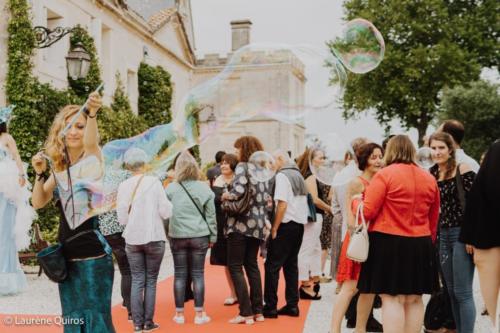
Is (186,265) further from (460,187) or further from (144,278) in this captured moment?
(460,187)

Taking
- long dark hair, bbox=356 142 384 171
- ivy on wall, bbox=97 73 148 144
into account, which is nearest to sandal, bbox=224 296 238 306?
long dark hair, bbox=356 142 384 171

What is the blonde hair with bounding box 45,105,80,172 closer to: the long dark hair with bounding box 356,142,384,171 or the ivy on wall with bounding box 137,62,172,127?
the long dark hair with bounding box 356,142,384,171

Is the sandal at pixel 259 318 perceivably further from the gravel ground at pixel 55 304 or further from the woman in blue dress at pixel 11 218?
the woman in blue dress at pixel 11 218

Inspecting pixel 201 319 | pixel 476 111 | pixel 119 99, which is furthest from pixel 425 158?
pixel 476 111

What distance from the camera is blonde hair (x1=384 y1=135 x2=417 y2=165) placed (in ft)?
16.2

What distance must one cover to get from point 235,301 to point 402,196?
3983 millimetres

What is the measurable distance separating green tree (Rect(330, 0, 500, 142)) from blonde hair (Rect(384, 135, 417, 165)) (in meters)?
24.8

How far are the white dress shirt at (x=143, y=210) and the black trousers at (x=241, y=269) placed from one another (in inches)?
34.4

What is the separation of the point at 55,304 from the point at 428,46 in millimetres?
25625

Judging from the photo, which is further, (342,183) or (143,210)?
(143,210)

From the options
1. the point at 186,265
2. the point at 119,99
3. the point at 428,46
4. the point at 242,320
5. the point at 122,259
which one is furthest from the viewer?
the point at 428,46

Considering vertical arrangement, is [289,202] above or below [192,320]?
above

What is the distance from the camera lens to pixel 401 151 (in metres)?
4.96

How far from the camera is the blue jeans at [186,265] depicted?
6.92 m
